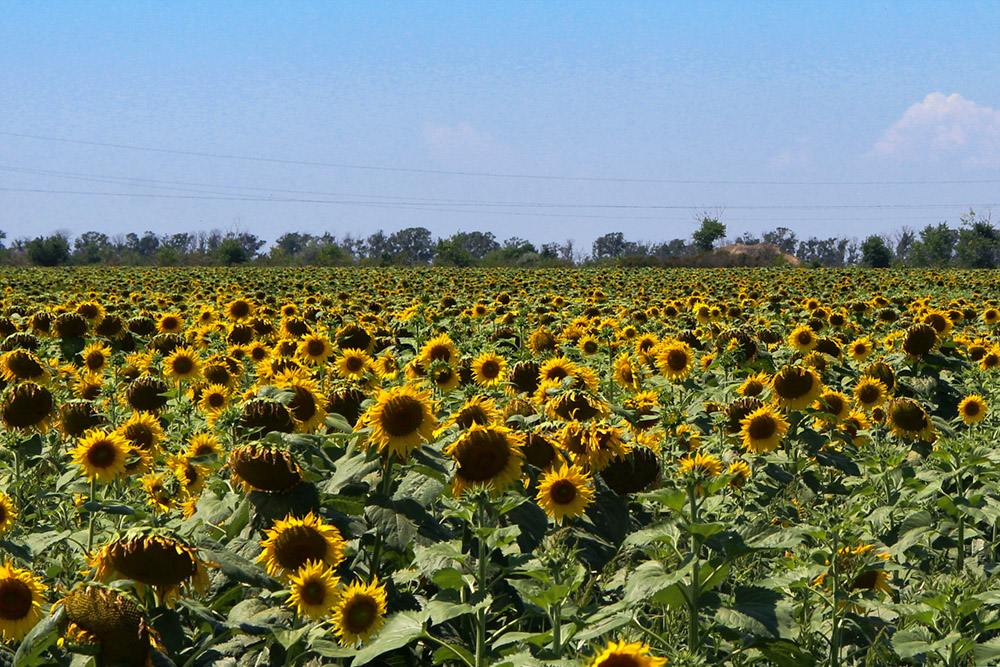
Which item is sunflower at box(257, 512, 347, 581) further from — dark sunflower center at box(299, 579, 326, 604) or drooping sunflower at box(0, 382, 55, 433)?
drooping sunflower at box(0, 382, 55, 433)

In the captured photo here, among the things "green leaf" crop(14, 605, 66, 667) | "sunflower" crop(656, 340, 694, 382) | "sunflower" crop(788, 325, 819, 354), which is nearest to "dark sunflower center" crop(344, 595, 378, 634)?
"green leaf" crop(14, 605, 66, 667)

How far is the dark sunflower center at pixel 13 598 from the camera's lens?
2.48 metres

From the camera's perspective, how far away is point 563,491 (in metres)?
3.37

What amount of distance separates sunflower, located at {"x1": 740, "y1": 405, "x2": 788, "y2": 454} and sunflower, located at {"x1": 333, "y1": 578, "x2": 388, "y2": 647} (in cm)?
294

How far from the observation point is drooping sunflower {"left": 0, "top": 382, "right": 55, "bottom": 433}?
469cm

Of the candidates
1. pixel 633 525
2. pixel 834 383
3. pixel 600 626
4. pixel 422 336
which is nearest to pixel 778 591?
pixel 633 525

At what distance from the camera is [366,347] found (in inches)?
283

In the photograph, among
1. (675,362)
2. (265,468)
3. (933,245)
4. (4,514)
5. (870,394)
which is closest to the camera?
(265,468)

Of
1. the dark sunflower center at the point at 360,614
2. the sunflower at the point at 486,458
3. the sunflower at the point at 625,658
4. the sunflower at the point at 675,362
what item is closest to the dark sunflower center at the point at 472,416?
the sunflower at the point at 486,458

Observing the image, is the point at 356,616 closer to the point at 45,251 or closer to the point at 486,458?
the point at 486,458

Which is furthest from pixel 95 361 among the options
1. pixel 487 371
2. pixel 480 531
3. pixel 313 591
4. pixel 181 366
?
pixel 480 531

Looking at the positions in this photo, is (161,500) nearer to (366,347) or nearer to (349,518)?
(349,518)

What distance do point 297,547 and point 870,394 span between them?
4.82 meters

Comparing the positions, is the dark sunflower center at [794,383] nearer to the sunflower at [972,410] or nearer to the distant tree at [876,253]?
the sunflower at [972,410]
